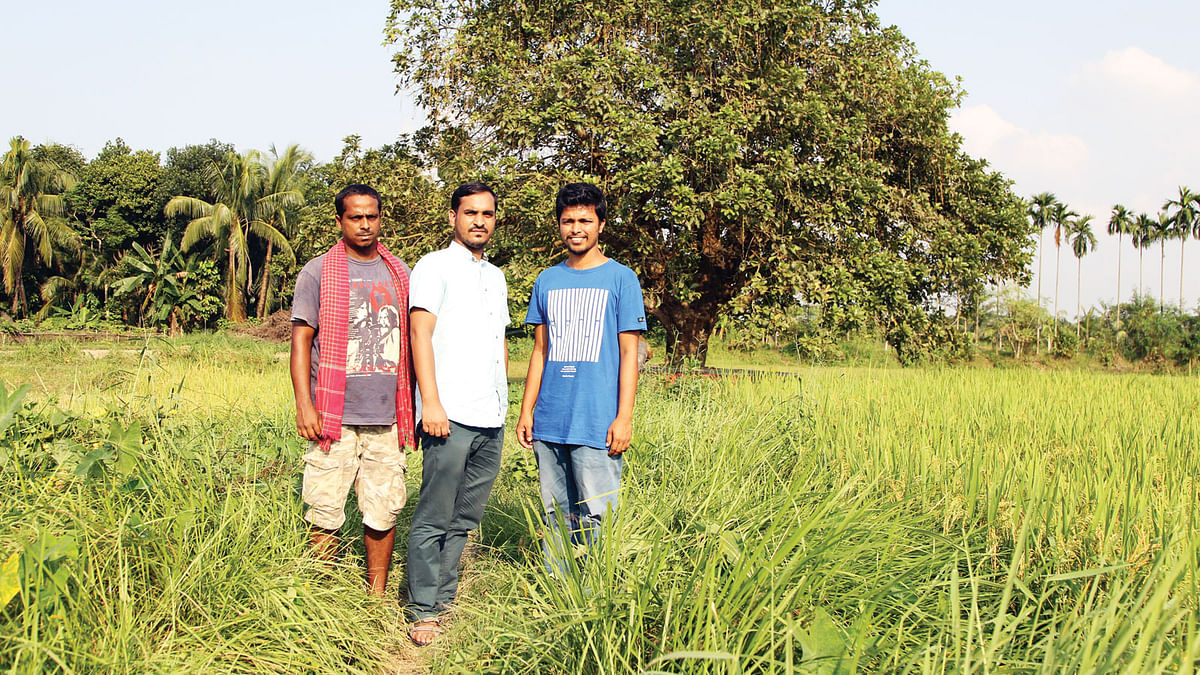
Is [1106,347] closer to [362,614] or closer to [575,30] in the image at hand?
[575,30]

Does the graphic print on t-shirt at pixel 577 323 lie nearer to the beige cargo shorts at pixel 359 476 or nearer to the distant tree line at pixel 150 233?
the beige cargo shorts at pixel 359 476

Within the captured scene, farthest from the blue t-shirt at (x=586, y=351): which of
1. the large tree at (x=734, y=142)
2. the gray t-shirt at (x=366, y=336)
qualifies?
the large tree at (x=734, y=142)

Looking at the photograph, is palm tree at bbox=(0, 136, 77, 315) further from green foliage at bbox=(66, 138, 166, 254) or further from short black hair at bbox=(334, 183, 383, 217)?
short black hair at bbox=(334, 183, 383, 217)

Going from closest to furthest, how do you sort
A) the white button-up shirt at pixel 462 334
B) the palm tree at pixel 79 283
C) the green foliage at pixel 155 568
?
the green foliage at pixel 155 568 < the white button-up shirt at pixel 462 334 < the palm tree at pixel 79 283

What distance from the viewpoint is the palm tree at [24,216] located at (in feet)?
98.0

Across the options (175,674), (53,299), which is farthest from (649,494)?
(53,299)

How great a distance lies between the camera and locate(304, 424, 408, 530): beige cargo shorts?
3145 millimetres

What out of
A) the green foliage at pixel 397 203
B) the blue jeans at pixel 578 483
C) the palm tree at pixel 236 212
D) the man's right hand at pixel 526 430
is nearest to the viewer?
the blue jeans at pixel 578 483

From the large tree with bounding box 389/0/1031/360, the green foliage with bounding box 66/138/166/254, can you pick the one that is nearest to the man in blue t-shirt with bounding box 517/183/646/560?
the large tree with bounding box 389/0/1031/360

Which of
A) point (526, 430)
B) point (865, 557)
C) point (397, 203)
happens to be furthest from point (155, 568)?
point (397, 203)

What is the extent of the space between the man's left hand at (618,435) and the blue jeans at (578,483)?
0.14ft

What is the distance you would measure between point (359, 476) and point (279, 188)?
3329 centimetres

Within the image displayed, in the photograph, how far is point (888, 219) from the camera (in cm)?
1245

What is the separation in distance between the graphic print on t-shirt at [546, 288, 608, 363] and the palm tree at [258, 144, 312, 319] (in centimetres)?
3241
